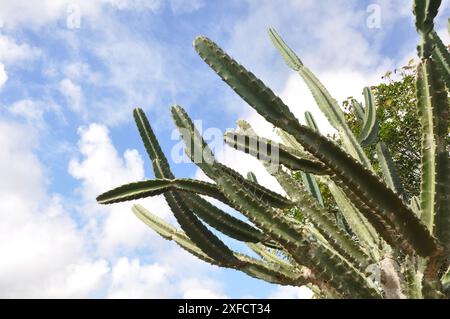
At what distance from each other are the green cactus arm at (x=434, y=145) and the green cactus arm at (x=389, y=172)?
89.9 inches

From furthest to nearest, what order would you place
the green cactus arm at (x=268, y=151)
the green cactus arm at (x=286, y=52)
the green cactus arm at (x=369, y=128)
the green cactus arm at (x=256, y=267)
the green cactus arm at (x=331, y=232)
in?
the green cactus arm at (x=286, y=52) → the green cactus arm at (x=369, y=128) → the green cactus arm at (x=256, y=267) → the green cactus arm at (x=331, y=232) → the green cactus arm at (x=268, y=151)

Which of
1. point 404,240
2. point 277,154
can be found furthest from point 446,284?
point 277,154

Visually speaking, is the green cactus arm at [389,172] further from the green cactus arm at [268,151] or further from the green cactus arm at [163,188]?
the green cactus arm at [163,188]

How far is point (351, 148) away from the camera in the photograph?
5.05 meters

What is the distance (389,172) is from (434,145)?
2.50 metres

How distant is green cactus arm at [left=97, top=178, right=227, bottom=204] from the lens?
3893mm

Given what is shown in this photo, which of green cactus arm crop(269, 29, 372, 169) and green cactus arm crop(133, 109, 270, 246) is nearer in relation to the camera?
green cactus arm crop(133, 109, 270, 246)

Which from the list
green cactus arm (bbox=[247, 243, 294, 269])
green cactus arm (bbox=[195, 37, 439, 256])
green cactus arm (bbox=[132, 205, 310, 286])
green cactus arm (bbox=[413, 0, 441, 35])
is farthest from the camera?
green cactus arm (bbox=[247, 243, 294, 269])

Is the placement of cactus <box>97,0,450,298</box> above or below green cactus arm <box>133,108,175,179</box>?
below

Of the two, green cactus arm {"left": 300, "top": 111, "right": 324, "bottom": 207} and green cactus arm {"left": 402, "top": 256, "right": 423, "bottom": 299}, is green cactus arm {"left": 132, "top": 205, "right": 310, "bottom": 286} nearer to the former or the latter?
green cactus arm {"left": 402, "top": 256, "right": 423, "bottom": 299}

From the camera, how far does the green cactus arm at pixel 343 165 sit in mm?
3266

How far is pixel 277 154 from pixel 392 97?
9616 mm

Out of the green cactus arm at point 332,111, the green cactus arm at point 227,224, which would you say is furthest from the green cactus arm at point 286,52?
the green cactus arm at point 227,224

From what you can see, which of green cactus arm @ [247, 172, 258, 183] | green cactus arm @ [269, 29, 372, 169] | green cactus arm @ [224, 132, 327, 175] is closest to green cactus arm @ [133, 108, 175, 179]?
green cactus arm @ [224, 132, 327, 175]
